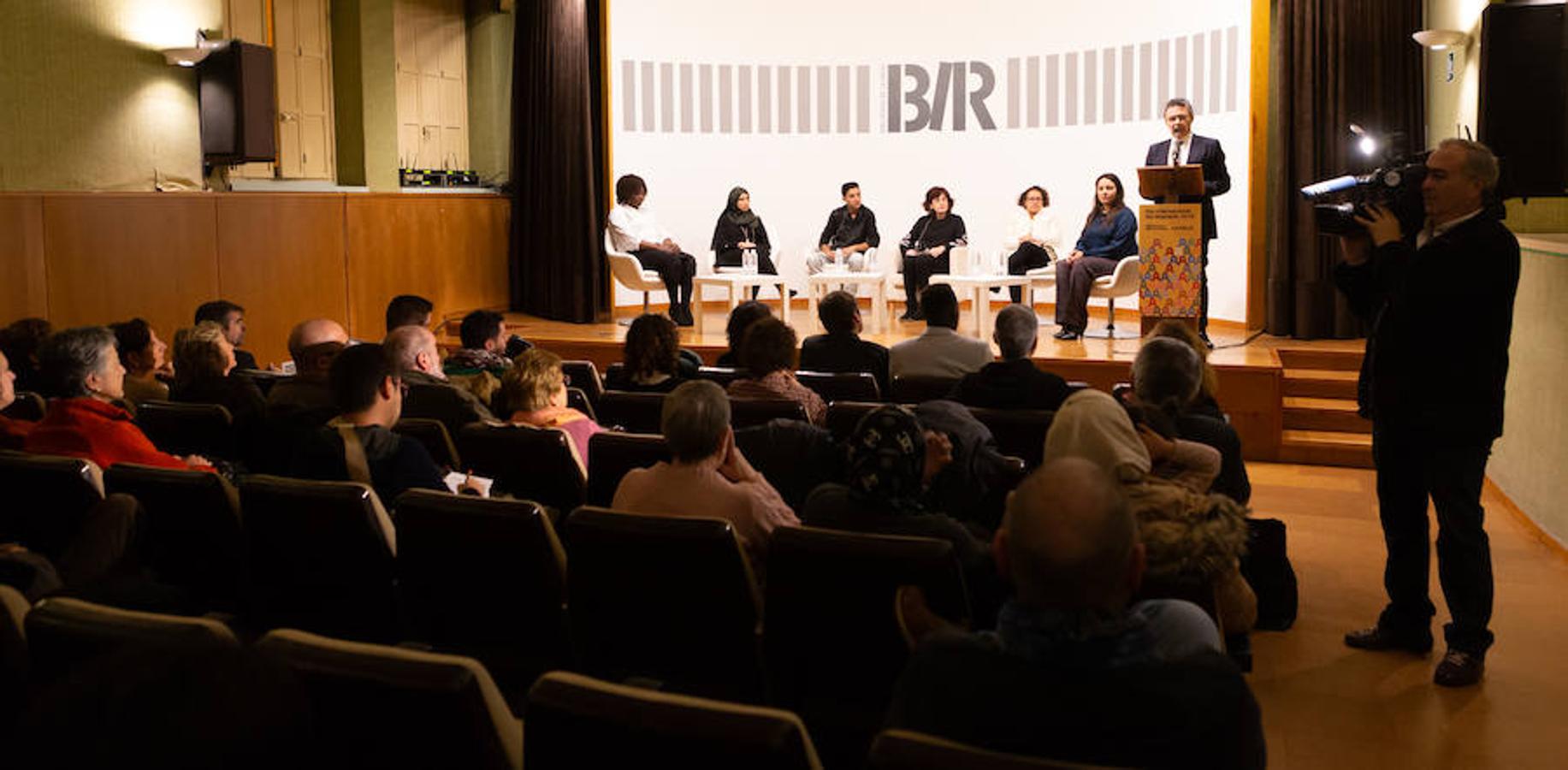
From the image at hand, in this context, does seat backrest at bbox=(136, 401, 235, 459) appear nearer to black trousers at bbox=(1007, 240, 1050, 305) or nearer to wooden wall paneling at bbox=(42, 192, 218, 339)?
wooden wall paneling at bbox=(42, 192, 218, 339)

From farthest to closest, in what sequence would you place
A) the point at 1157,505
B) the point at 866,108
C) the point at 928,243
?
the point at 866,108, the point at 928,243, the point at 1157,505

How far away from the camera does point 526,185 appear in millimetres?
11219

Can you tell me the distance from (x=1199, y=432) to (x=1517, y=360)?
3203 millimetres

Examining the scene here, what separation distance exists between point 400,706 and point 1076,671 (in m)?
0.87

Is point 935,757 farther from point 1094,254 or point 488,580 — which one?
point 1094,254

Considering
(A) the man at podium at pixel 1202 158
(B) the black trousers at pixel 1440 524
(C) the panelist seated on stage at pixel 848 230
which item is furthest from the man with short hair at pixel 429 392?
(C) the panelist seated on stage at pixel 848 230

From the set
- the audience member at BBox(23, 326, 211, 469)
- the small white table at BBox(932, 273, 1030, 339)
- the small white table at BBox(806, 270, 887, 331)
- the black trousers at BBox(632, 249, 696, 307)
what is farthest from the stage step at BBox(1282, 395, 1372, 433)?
the audience member at BBox(23, 326, 211, 469)

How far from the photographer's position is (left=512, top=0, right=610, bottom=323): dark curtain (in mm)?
10766

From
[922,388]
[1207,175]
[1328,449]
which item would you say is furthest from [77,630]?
[1207,175]

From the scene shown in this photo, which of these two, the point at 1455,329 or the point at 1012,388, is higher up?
the point at 1455,329

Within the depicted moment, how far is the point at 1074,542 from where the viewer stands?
1780mm

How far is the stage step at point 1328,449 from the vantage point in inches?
277

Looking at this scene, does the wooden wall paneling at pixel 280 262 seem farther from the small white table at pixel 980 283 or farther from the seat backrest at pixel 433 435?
the seat backrest at pixel 433 435

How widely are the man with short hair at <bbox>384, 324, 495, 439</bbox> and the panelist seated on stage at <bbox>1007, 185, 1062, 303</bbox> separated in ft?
18.7
